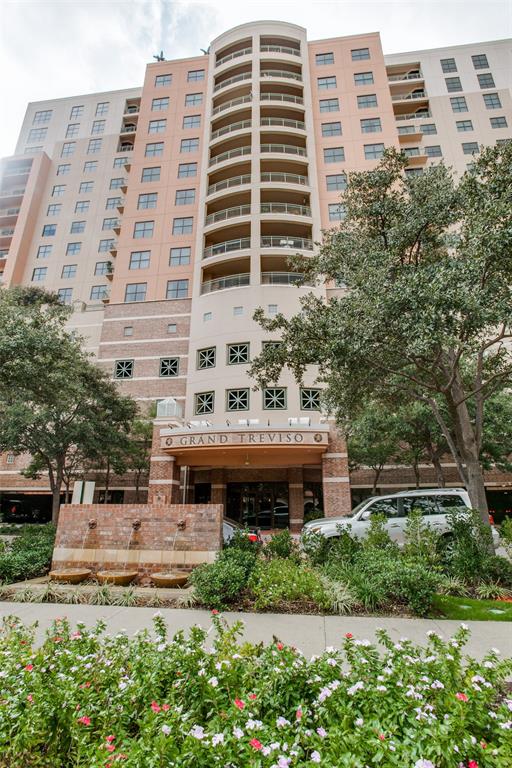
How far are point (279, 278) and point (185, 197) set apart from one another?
1272cm

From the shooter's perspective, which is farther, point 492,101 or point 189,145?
point 492,101

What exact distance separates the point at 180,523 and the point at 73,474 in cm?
1821

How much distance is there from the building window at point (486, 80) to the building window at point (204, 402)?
40.1 m

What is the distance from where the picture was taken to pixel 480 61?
126ft

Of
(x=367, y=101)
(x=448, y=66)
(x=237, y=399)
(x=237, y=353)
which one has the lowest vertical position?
(x=237, y=399)

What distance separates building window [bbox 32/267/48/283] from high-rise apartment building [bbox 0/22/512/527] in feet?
0.71

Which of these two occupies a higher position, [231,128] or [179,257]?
[231,128]

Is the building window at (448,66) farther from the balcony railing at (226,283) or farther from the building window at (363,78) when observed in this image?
the balcony railing at (226,283)

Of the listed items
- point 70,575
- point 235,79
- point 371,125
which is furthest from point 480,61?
point 70,575

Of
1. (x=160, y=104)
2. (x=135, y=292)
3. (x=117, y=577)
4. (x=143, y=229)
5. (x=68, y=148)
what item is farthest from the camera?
(x=68, y=148)

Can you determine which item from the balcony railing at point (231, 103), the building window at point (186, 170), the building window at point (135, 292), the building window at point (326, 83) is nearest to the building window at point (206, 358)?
the building window at point (135, 292)

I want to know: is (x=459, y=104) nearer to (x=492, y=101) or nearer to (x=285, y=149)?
(x=492, y=101)

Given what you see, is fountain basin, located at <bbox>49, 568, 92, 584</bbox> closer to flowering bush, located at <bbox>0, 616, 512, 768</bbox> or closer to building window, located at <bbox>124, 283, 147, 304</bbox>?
flowering bush, located at <bbox>0, 616, 512, 768</bbox>

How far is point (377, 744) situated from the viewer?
2.33 meters
